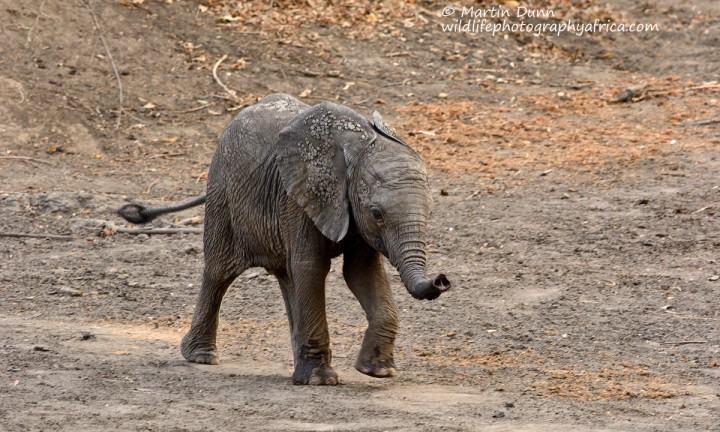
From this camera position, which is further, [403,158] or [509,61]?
[509,61]

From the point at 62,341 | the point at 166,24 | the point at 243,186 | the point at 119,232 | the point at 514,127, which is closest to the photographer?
the point at 243,186

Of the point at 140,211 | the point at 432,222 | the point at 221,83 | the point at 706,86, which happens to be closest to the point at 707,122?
the point at 706,86

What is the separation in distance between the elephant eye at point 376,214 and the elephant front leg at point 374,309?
67cm

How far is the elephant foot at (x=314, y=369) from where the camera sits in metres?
7.80

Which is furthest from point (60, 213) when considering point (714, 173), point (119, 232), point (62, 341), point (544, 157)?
point (714, 173)

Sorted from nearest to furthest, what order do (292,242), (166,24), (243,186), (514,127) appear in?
(292,242) → (243,186) → (514,127) → (166,24)

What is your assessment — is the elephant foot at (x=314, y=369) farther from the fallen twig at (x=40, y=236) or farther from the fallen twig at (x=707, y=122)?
the fallen twig at (x=707, y=122)

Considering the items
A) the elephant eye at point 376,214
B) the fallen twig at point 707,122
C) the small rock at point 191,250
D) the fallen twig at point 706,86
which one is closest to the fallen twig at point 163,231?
the small rock at point 191,250

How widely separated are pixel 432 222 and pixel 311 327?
Answer: 4.80 m

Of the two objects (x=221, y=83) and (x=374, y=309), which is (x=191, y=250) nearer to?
(x=374, y=309)

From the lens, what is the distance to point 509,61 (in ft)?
60.1

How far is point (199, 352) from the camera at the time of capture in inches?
348

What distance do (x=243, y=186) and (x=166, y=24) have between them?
32.1ft

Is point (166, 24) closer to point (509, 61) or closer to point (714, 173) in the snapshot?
point (509, 61)
